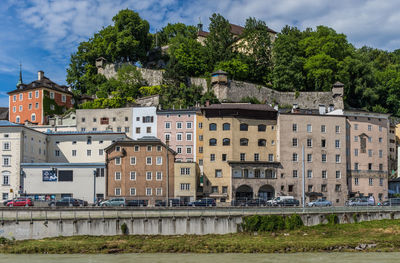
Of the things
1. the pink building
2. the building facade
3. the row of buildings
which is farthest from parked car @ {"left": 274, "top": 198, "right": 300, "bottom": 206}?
the pink building

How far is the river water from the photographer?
45312 millimetres

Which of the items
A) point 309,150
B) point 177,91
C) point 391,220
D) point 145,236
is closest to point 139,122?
point 177,91

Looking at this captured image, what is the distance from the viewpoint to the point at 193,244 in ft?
169

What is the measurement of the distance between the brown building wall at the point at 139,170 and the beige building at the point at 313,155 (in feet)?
55.2

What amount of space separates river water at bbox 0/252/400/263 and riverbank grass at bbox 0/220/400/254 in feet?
5.34

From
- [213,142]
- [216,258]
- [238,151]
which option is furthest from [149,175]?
[216,258]

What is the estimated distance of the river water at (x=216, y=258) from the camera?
45312 millimetres

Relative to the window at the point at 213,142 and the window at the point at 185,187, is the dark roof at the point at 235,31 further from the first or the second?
the window at the point at 185,187

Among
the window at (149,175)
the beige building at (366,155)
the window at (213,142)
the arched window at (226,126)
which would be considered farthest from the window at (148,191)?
the beige building at (366,155)

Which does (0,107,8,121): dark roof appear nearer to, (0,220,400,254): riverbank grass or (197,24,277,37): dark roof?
(197,24,277,37): dark roof

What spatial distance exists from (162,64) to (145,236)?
75.2 m

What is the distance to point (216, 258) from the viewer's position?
46562 millimetres

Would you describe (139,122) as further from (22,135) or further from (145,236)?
(145,236)

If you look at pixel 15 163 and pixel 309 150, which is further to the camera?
pixel 309 150
